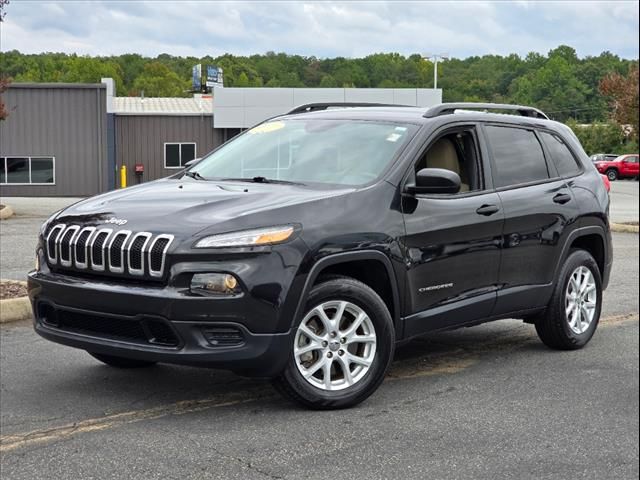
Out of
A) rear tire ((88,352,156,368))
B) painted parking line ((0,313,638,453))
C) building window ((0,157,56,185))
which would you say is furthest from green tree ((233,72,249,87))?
building window ((0,157,56,185))

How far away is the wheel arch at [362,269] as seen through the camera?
4.95 meters

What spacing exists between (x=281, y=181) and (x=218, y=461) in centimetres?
204

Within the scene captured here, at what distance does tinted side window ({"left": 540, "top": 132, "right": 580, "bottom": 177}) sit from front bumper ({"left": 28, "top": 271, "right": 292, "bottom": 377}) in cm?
301

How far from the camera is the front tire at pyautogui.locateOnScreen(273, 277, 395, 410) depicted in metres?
4.94

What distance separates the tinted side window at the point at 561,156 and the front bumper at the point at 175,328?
301 cm

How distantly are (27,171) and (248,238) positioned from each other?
39.4m

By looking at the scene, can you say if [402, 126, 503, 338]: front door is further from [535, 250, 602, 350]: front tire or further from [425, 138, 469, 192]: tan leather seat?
[535, 250, 602, 350]: front tire

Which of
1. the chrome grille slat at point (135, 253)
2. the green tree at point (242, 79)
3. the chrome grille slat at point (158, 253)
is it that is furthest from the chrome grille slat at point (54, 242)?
the green tree at point (242, 79)

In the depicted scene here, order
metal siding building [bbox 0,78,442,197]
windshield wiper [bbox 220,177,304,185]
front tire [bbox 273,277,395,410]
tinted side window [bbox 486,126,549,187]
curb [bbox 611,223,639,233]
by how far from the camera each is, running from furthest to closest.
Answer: metal siding building [bbox 0,78,442,197] → curb [bbox 611,223,639,233] → tinted side window [bbox 486,126,549,187] → windshield wiper [bbox 220,177,304,185] → front tire [bbox 273,277,395,410]

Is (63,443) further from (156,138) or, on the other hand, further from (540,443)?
(156,138)

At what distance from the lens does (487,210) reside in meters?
5.97

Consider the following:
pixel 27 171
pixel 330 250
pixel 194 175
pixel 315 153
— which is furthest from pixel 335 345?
pixel 27 171

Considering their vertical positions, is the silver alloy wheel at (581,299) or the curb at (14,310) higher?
the silver alloy wheel at (581,299)

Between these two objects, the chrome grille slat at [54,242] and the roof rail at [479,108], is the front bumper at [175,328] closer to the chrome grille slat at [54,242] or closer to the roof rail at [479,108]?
the chrome grille slat at [54,242]
